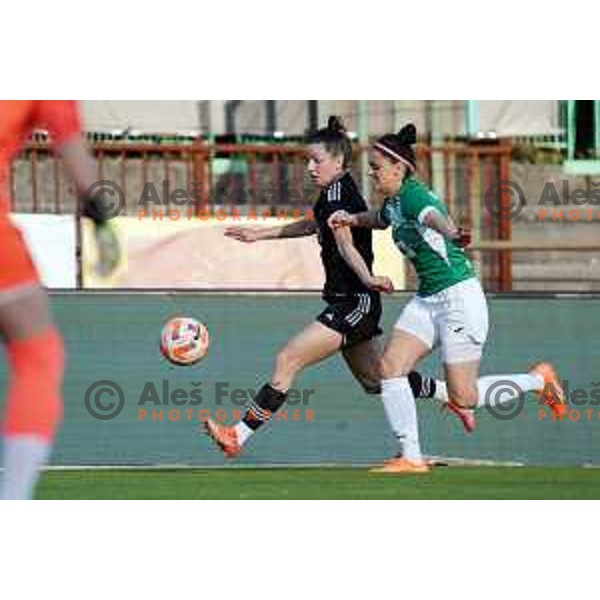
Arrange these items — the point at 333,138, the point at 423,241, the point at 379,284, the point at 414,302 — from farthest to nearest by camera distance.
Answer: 1. the point at 333,138
2. the point at 414,302
3. the point at 423,241
4. the point at 379,284

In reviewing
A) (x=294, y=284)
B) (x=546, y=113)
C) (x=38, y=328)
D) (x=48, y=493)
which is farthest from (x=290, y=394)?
(x=38, y=328)

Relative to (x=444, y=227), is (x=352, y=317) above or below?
below

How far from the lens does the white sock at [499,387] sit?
1477cm

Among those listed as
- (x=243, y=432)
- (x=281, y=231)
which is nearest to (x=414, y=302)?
(x=281, y=231)

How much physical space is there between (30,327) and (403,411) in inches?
241

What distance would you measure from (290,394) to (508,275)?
3.78 meters

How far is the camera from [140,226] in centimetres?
1930

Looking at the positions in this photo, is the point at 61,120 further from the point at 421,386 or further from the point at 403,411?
the point at 421,386

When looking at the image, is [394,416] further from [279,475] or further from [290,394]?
[290,394]

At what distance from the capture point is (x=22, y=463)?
8289 mm

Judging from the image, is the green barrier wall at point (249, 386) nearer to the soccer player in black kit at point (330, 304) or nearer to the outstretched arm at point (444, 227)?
the soccer player in black kit at point (330, 304)

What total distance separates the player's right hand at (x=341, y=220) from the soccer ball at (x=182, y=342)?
3.30 m

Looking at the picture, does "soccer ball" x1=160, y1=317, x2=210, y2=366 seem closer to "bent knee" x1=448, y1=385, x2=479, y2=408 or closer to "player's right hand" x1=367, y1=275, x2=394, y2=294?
"bent knee" x1=448, y1=385, x2=479, y2=408

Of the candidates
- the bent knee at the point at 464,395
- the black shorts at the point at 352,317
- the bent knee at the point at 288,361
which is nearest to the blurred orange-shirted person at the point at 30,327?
the bent knee at the point at 288,361
